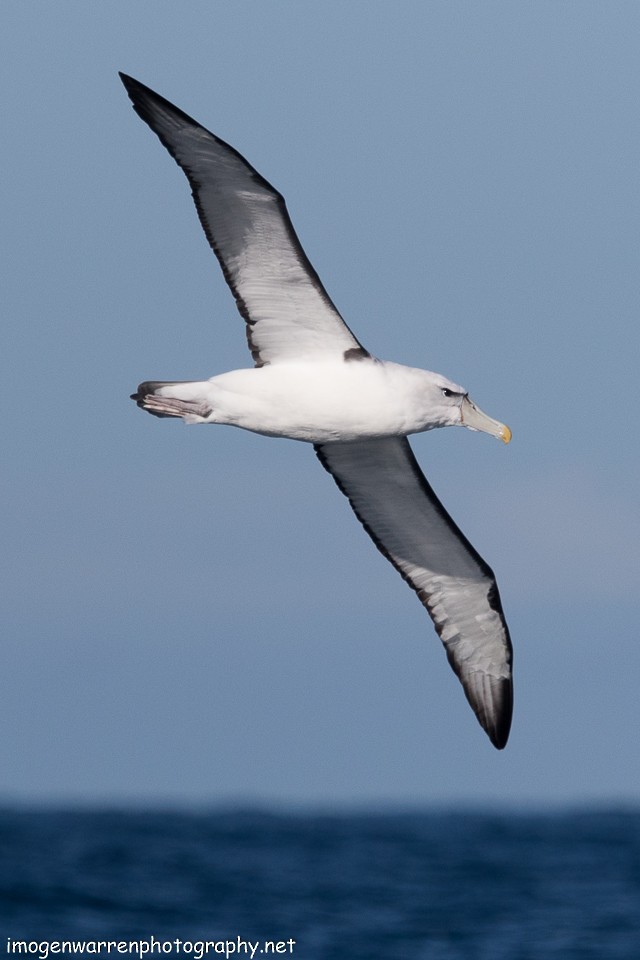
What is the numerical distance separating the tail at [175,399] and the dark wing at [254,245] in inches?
25.5

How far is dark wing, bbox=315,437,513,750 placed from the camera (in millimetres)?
15195

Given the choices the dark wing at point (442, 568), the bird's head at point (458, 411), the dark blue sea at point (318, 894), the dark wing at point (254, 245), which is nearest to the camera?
the dark wing at point (254, 245)

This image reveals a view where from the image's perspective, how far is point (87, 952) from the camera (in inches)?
984

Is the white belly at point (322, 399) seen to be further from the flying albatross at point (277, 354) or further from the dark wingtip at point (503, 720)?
the dark wingtip at point (503, 720)

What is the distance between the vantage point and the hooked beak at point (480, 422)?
13.8 m

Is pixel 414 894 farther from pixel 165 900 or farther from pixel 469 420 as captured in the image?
pixel 469 420

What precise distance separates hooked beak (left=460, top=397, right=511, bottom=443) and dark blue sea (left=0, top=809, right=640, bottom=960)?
488 inches

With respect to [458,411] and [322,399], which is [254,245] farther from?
[458,411]

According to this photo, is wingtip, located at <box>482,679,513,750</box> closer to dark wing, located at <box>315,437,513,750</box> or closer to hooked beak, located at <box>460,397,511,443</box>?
dark wing, located at <box>315,437,513,750</box>

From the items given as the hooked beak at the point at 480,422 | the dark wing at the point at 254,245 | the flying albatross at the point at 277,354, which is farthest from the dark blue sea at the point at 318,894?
the dark wing at the point at 254,245

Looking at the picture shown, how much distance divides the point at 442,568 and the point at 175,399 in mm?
3399

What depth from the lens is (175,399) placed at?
44.1 ft

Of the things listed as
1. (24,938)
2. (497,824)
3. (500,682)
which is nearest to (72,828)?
(497,824)

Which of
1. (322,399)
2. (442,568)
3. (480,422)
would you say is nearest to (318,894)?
(442,568)
